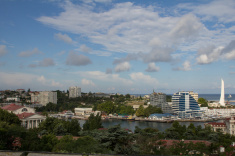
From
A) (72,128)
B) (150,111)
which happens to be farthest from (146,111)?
(72,128)

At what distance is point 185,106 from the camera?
4259 cm

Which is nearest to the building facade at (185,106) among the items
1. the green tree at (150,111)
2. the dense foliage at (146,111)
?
A: the green tree at (150,111)

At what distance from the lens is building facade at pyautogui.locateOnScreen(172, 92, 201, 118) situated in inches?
1613

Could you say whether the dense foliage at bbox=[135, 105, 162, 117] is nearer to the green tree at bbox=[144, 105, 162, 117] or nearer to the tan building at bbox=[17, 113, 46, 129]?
the green tree at bbox=[144, 105, 162, 117]

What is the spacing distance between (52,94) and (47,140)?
186 ft

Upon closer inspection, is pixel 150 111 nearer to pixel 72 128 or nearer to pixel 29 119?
pixel 29 119

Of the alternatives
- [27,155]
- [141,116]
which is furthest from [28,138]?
[141,116]

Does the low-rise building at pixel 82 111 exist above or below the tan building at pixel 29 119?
below

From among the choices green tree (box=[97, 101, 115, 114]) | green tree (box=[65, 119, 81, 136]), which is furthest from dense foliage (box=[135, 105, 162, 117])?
green tree (box=[65, 119, 81, 136])

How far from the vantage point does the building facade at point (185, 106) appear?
4098 cm

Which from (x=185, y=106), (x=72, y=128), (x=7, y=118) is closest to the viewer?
(x=7, y=118)

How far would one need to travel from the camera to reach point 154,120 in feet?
124

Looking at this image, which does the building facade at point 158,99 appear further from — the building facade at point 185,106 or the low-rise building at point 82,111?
the low-rise building at point 82,111

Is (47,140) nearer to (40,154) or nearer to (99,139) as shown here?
(99,139)
